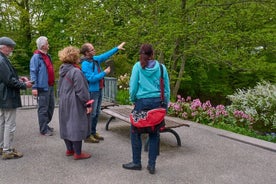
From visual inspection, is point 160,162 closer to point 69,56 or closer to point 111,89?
point 69,56

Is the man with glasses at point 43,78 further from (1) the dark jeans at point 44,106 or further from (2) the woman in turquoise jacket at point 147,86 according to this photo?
(2) the woman in turquoise jacket at point 147,86

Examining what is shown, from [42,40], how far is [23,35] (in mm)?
18943

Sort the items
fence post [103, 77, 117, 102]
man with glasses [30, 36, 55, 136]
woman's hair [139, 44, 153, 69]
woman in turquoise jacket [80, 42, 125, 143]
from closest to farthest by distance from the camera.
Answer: woman's hair [139, 44, 153, 69]
woman in turquoise jacket [80, 42, 125, 143]
man with glasses [30, 36, 55, 136]
fence post [103, 77, 117, 102]

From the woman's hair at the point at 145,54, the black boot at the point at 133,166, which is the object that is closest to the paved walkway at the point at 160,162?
the black boot at the point at 133,166

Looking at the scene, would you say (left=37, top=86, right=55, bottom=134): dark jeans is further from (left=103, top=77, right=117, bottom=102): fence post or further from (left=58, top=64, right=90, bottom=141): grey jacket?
(left=103, top=77, right=117, bottom=102): fence post

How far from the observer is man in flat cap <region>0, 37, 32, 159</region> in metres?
4.61

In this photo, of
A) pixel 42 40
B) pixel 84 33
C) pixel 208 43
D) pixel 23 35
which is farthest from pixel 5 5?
pixel 42 40

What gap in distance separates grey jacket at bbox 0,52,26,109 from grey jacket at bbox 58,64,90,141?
67 centimetres

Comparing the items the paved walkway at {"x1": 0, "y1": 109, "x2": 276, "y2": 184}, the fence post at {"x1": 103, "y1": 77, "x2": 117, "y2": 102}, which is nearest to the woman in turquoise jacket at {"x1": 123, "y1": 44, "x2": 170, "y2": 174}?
the paved walkway at {"x1": 0, "y1": 109, "x2": 276, "y2": 184}

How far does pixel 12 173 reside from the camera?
168 inches

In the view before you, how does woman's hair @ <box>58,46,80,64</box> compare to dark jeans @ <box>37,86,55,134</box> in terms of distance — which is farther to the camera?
dark jeans @ <box>37,86,55,134</box>

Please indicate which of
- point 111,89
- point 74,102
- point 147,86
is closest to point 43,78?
point 74,102

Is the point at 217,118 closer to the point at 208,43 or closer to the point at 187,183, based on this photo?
the point at 187,183

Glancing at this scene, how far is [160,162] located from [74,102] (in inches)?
61.4
